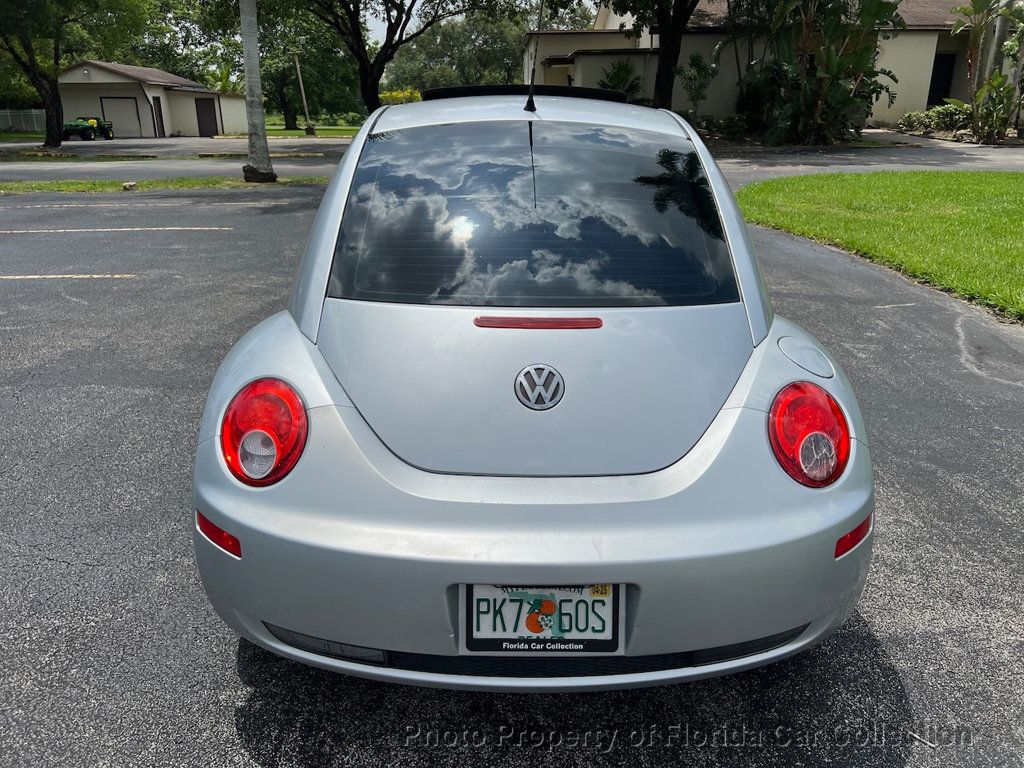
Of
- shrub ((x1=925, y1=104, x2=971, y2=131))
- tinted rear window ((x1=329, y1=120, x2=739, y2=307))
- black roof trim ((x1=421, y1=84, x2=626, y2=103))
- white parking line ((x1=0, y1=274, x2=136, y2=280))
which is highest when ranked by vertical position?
shrub ((x1=925, y1=104, x2=971, y2=131))

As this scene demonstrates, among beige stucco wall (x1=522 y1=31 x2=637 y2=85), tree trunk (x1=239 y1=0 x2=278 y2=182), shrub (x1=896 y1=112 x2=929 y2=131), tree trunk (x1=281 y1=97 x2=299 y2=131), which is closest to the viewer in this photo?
tree trunk (x1=239 y1=0 x2=278 y2=182)

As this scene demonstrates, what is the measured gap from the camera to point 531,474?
1890 mm

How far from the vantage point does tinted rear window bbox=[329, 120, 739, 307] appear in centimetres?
217

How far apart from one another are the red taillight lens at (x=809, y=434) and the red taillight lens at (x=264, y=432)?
1236 mm

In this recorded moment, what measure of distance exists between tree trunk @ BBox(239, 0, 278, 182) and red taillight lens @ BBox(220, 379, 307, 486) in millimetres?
15188

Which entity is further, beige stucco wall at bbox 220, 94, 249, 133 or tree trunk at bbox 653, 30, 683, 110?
beige stucco wall at bbox 220, 94, 249, 133

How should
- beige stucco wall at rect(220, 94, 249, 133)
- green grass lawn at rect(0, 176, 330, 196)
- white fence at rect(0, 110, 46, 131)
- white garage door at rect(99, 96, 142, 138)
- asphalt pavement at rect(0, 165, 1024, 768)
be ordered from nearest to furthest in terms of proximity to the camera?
asphalt pavement at rect(0, 165, 1024, 768), green grass lawn at rect(0, 176, 330, 196), white garage door at rect(99, 96, 142, 138), white fence at rect(0, 110, 46, 131), beige stucco wall at rect(220, 94, 249, 133)

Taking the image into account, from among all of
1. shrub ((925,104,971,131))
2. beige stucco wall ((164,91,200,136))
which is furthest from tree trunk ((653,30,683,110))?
beige stucco wall ((164,91,200,136))

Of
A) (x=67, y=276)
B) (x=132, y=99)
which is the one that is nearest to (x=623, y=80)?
(x=67, y=276)

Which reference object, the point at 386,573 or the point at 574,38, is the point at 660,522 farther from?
the point at 574,38

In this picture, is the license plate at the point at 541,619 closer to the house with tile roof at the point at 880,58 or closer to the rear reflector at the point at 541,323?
the rear reflector at the point at 541,323

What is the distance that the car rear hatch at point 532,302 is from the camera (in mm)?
1916

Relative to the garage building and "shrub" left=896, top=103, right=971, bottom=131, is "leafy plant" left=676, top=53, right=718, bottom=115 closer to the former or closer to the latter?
"shrub" left=896, top=103, right=971, bottom=131

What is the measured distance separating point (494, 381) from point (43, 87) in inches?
1419
